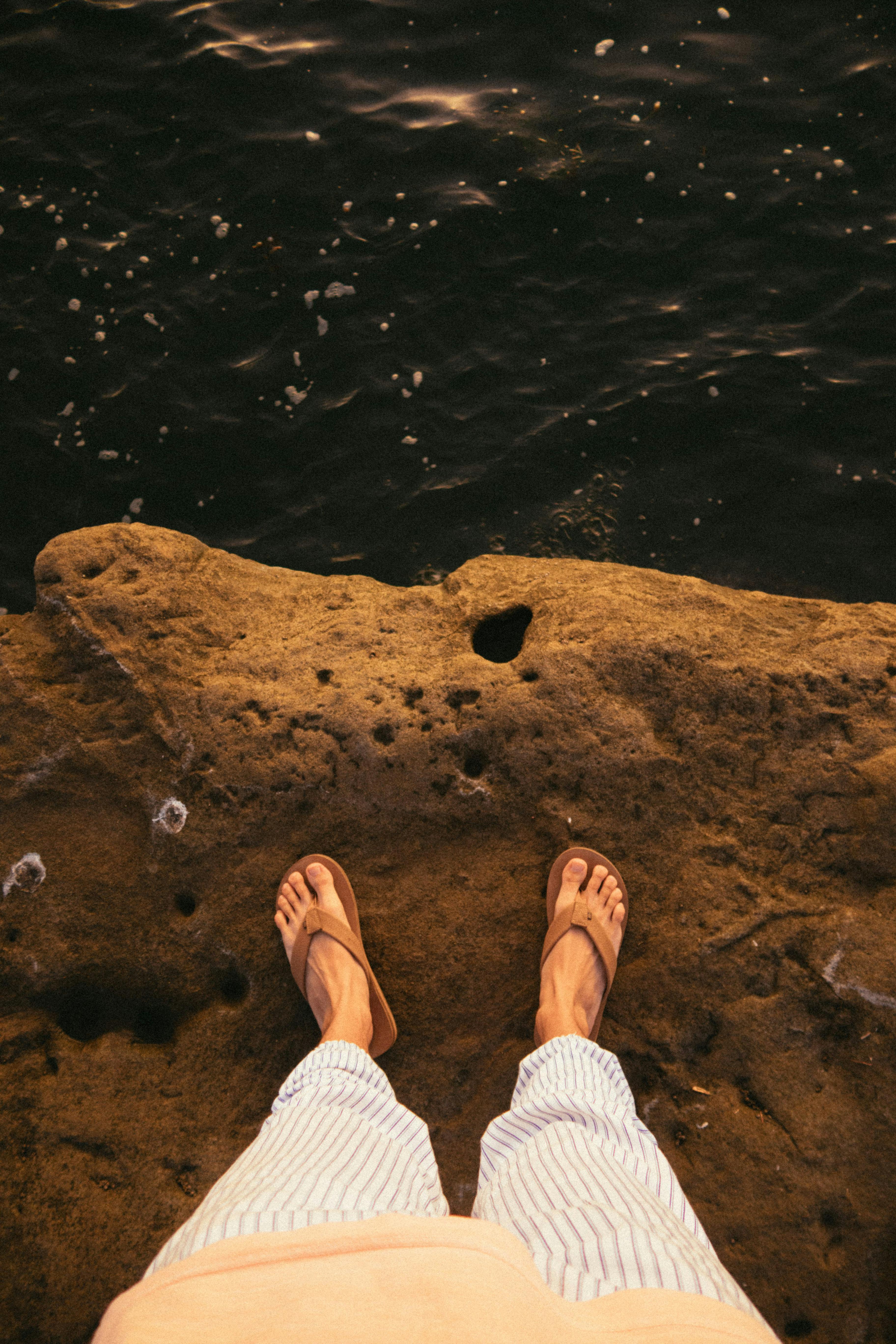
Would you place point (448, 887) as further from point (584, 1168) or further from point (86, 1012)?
point (86, 1012)

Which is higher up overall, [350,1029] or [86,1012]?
[350,1029]

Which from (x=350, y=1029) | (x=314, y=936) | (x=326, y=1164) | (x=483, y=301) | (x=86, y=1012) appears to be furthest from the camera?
(x=483, y=301)

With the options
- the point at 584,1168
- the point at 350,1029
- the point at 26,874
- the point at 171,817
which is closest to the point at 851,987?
the point at 584,1168

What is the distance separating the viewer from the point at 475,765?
253cm

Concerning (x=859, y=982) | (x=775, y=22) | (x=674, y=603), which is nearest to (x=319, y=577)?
(x=674, y=603)

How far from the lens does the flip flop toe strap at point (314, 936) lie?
2344 mm

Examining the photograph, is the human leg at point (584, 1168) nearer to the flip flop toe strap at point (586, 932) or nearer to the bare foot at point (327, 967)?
the flip flop toe strap at point (586, 932)

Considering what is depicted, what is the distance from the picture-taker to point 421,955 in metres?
2.49

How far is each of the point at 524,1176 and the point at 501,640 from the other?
1.76m

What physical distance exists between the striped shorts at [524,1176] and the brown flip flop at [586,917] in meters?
0.25

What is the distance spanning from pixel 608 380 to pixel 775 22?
225cm

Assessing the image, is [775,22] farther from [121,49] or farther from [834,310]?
[121,49]

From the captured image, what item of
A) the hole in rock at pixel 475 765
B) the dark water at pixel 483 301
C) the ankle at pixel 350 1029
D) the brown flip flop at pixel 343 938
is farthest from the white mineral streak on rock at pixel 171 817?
the dark water at pixel 483 301

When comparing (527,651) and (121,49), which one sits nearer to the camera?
(527,651)
